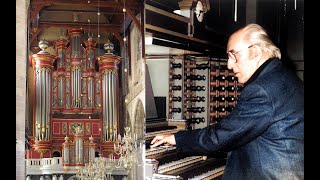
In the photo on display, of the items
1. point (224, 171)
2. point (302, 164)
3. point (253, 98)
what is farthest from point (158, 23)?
point (302, 164)

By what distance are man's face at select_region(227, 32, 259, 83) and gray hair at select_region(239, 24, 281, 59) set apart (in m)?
0.03

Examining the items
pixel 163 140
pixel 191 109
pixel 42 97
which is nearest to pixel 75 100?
pixel 42 97

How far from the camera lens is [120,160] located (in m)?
1.98

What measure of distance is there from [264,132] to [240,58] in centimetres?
37

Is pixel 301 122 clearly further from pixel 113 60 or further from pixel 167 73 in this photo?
pixel 113 60

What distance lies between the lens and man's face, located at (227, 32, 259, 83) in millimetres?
1849

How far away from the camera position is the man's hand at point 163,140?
1.91m

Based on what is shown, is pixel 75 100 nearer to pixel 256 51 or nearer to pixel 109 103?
pixel 109 103

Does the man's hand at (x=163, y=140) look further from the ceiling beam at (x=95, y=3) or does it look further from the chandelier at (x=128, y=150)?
the ceiling beam at (x=95, y=3)

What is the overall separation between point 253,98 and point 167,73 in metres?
0.47

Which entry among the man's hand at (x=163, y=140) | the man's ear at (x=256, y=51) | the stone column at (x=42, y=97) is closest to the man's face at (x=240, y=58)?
the man's ear at (x=256, y=51)

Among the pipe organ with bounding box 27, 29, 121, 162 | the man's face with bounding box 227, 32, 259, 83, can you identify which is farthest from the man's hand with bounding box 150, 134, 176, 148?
the man's face with bounding box 227, 32, 259, 83

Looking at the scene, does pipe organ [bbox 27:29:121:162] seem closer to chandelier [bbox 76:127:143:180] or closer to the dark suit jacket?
chandelier [bbox 76:127:143:180]
